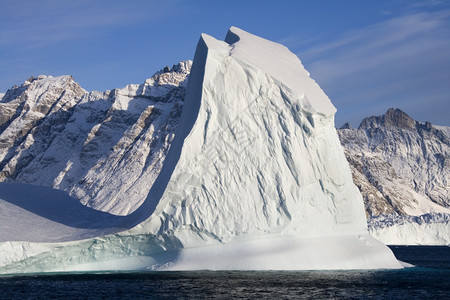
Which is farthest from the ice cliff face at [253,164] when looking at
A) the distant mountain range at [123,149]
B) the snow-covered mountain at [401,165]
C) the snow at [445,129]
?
the snow at [445,129]

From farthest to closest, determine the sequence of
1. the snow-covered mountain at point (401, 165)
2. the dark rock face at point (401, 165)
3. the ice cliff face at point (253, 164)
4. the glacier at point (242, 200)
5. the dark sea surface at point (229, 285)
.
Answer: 1. the dark rock face at point (401, 165)
2. the snow-covered mountain at point (401, 165)
3. the ice cliff face at point (253, 164)
4. the glacier at point (242, 200)
5. the dark sea surface at point (229, 285)

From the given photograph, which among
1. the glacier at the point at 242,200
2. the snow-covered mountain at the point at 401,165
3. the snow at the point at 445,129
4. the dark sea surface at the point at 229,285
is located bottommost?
the dark sea surface at the point at 229,285

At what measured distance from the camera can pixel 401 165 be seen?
18375 centimetres

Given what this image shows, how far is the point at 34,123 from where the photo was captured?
15238 centimetres

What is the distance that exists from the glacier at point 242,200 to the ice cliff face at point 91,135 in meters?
68.5

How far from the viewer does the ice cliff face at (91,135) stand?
113 m

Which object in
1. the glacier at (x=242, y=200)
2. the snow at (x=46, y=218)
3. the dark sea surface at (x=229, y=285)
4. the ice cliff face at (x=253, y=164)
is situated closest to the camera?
the dark sea surface at (x=229, y=285)

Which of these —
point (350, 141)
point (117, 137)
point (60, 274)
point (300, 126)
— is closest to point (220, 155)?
point (300, 126)

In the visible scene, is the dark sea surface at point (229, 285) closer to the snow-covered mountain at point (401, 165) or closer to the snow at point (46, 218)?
the snow at point (46, 218)

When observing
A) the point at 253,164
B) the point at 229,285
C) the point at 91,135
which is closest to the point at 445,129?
the point at 91,135

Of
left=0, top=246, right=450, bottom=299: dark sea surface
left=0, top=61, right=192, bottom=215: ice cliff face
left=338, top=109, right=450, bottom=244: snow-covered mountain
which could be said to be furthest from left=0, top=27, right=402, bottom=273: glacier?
left=338, top=109, right=450, bottom=244: snow-covered mountain

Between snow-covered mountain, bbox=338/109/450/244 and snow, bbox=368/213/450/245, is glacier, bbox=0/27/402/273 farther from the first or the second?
snow-covered mountain, bbox=338/109/450/244

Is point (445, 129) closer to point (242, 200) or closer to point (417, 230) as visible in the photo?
point (417, 230)

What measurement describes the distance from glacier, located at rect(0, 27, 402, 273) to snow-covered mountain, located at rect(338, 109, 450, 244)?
108460 millimetres
